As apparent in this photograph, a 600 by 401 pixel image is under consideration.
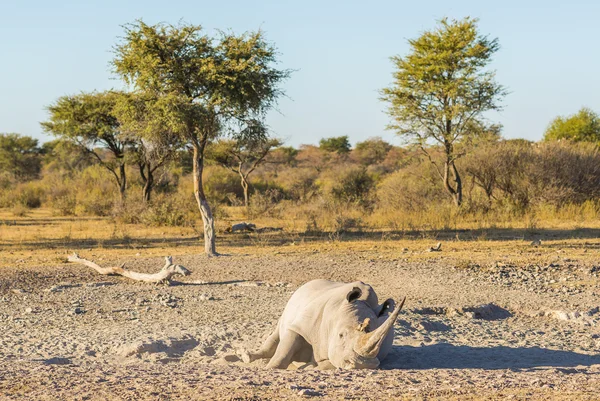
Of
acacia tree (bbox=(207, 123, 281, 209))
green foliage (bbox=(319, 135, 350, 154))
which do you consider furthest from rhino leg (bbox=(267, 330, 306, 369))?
green foliage (bbox=(319, 135, 350, 154))

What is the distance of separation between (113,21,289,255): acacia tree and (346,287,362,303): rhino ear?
9.67m

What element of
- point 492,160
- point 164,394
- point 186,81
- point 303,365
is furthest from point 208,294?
point 492,160

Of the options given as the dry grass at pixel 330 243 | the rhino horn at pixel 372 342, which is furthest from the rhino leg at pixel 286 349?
the dry grass at pixel 330 243

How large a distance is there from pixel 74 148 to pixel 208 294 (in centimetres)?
2056

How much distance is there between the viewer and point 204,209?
1623cm

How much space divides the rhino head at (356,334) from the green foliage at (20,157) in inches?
1748

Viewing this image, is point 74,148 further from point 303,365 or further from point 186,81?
point 303,365

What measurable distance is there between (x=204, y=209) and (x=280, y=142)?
18.8 metres

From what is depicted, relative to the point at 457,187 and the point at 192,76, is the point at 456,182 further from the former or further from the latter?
the point at 192,76

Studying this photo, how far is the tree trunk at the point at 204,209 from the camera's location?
1588cm

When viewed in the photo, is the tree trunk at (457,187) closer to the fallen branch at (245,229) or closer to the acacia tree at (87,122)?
the fallen branch at (245,229)

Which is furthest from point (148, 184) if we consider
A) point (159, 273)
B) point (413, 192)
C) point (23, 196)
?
point (159, 273)

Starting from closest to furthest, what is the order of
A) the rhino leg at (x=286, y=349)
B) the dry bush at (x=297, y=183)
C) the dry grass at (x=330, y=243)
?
the rhino leg at (x=286, y=349), the dry grass at (x=330, y=243), the dry bush at (x=297, y=183)

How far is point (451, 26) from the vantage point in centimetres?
2494
